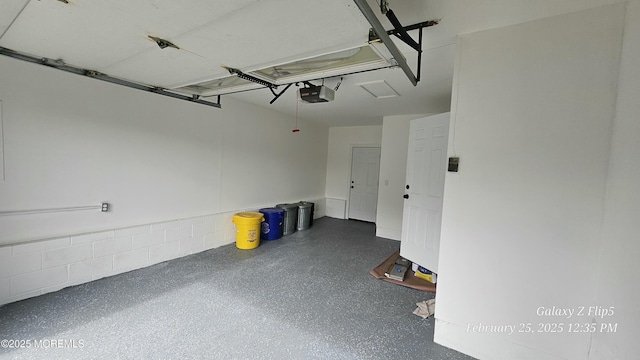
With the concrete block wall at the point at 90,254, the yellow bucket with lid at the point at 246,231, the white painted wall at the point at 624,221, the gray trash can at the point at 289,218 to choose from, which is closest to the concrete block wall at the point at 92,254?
the concrete block wall at the point at 90,254

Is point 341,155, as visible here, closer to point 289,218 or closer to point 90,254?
point 289,218

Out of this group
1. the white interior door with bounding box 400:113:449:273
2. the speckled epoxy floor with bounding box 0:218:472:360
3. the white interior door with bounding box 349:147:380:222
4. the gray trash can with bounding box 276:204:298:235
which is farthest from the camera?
the white interior door with bounding box 349:147:380:222

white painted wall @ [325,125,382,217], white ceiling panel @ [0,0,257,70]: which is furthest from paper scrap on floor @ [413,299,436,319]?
white painted wall @ [325,125,382,217]

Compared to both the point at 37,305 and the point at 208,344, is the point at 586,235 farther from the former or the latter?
the point at 37,305

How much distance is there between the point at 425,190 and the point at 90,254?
4.14 m

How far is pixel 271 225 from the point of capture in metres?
4.36

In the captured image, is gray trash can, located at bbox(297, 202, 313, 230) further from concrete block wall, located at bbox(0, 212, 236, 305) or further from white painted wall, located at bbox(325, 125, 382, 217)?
concrete block wall, located at bbox(0, 212, 236, 305)

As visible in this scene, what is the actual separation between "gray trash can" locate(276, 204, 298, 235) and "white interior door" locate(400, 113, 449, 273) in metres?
2.31

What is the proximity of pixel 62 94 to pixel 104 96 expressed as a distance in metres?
0.33

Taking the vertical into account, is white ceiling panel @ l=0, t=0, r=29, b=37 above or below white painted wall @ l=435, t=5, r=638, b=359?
above

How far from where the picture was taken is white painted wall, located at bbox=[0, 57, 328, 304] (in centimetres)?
214

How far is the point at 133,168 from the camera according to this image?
2883 millimetres

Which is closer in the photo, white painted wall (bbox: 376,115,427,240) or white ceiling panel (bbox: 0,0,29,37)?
white ceiling panel (bbox: 0,0,29,37)

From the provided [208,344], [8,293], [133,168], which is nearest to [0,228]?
[8,293]
